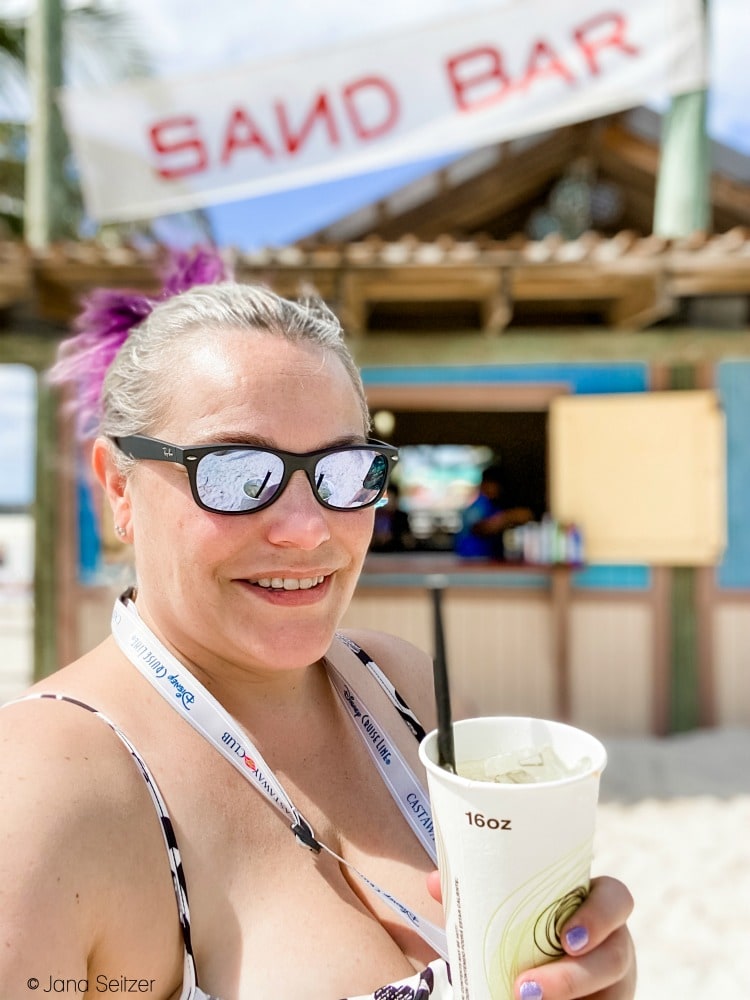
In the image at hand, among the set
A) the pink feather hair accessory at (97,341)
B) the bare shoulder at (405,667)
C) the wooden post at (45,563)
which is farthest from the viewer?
the wooden post at (45,563)

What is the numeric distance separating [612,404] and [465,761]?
464 cm

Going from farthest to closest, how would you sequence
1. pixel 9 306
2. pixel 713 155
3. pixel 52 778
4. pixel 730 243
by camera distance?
pixel 713 155 < pixel 9 306 < pixel 730 243 < pixel 52 778

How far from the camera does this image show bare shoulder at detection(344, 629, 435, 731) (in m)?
1.44

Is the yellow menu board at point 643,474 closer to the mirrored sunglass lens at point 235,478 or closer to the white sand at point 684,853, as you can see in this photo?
the white sand at point 684,853

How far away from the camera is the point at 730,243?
3.83 meters

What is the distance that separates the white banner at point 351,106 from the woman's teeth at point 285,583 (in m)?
4.44

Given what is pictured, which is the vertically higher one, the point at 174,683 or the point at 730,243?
the point at 730,243

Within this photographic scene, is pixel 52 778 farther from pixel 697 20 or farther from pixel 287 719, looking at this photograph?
pixel 697 20

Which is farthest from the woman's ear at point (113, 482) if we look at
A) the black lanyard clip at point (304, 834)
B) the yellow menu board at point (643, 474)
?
the yellow menu board at point (643, 474)

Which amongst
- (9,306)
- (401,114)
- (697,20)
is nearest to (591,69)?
(697,20)

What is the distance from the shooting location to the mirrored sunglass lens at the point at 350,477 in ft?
3.65

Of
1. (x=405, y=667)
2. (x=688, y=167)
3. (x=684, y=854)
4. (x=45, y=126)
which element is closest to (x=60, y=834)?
(x=405, y=667)

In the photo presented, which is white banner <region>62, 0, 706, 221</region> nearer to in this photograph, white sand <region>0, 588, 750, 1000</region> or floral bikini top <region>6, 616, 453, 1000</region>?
white sand <region>0, 588, 750, 1000</region>

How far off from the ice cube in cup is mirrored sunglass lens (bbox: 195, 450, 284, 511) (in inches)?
19.1
